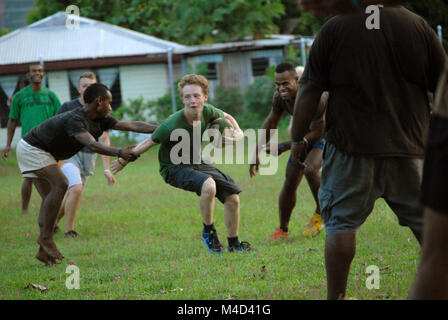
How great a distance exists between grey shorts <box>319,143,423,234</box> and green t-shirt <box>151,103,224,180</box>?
3263mm

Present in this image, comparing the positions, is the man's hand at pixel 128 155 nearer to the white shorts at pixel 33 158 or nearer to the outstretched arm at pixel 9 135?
the white shorts at pixel 33 158

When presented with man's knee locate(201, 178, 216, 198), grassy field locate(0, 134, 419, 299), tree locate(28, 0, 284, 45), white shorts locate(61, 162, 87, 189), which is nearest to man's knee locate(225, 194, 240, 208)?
man's knee locate(201, 178, 216, 198)

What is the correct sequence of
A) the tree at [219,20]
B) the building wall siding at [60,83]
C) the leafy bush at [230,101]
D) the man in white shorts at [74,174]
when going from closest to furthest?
the man in white shorts at [74,174], the leafy bush at [230,101], the building wall siding at [60,83], the tree at [219,20]

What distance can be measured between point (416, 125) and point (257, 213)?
6.14 meters

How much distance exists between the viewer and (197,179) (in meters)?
7.33

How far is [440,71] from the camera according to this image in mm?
4227

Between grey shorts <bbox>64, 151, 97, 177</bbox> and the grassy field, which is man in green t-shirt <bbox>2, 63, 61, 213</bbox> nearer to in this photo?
the grassy field

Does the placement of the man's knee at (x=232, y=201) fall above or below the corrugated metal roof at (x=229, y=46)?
below

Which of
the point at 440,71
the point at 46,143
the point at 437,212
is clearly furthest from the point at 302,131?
the point at 46,143

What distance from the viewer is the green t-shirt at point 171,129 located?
716 cm

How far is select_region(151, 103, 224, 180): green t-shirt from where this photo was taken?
7160 mm

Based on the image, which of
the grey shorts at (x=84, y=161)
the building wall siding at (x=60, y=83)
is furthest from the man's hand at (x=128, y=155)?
the building wall siding at (x=60, y=83)

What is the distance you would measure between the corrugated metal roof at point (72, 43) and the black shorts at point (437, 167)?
23.9m

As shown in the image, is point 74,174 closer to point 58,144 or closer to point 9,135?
point 58,144
